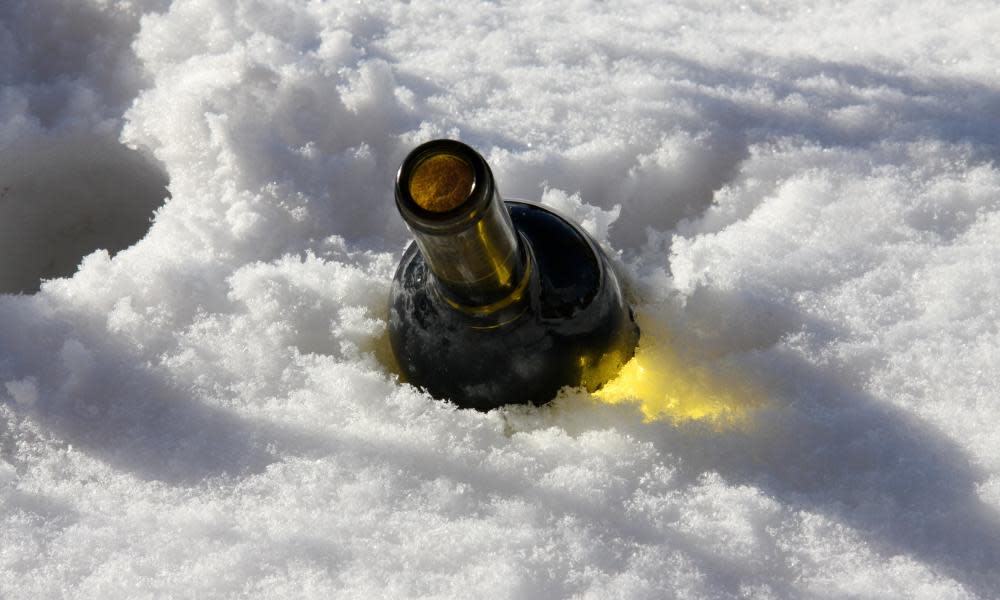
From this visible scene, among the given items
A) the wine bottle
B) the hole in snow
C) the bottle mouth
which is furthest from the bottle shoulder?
the hole in snow

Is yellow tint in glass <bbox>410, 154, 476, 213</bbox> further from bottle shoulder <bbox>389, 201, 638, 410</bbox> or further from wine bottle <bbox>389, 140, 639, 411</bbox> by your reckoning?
bottle shoulder <bbox>389, 201, 638, 410</bbox>

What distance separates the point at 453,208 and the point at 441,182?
0.05 m

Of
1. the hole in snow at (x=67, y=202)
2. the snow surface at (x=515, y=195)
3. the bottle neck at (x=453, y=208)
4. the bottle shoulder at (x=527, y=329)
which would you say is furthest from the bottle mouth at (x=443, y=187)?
the hole in snow at (x=67, y=202)

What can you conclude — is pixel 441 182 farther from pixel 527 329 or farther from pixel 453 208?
pixel 527 329

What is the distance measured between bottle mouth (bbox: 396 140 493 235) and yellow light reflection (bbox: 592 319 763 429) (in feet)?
2.09

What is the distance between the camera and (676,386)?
5.49 ft

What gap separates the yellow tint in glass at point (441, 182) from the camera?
1.08 meters

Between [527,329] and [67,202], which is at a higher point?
[67,202]

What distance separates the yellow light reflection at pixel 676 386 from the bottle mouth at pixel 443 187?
636 mm

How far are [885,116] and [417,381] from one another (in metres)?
1.49

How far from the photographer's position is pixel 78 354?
1645 mm

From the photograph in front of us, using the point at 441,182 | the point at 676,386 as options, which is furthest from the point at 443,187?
the point at 676,386

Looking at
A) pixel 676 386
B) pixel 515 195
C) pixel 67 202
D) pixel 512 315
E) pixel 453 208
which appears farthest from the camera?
pixel 67 202

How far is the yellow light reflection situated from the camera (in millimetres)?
1630
